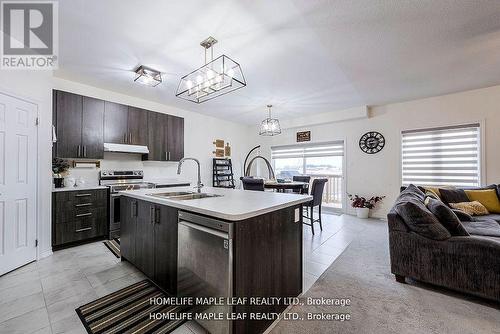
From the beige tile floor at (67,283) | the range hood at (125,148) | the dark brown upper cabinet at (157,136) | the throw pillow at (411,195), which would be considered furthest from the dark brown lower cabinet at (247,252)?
the dark brown upper cabinet at (157,136)

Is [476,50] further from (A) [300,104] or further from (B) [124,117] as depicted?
(B) [124,117]

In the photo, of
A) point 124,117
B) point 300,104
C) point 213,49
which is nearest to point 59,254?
point 124,117

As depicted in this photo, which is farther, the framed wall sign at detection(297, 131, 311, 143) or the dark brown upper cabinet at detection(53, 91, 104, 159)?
the framed wall sign at detection(297, 131, 311, 143)

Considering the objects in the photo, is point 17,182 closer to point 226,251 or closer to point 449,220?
point 226,251

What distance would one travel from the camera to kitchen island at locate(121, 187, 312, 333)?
129 centimetres

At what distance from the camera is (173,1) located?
1.77m

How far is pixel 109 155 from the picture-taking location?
152 inches

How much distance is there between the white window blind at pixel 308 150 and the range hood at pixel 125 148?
3.89m

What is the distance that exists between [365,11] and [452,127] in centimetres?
363

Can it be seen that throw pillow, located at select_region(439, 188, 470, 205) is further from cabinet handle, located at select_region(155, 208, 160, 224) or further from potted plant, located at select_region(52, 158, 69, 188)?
potted plant, located at select_region(52, 158, 69, 188)

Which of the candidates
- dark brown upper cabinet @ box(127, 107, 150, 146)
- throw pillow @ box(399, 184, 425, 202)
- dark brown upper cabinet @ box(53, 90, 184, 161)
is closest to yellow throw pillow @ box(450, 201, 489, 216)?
throw pillow @ box(399, 184, 425, 202)

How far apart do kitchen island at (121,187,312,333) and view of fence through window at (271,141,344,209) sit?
152 inches

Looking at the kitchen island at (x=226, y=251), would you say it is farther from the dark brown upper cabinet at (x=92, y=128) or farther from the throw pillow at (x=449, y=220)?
the dark brown upper cabinet at (x=92, y=128)

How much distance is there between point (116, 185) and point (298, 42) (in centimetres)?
357
